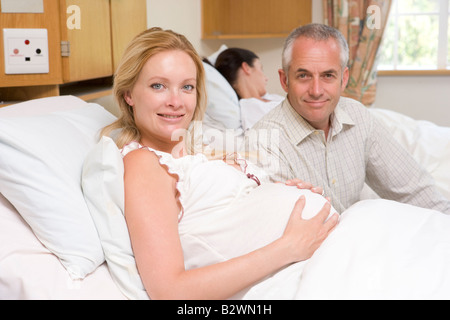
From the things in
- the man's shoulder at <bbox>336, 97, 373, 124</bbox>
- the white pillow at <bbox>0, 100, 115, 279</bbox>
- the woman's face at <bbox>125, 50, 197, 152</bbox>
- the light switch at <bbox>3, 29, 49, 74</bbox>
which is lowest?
the white pillow at <bbox>0, 100, 115, 279</bbox>

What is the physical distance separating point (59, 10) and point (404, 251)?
1.27m

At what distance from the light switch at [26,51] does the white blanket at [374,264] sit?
3.56ft

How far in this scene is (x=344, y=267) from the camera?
3.23 feet

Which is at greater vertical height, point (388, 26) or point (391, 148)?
point (388, 26)

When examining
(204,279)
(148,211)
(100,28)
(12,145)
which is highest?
(100,28)

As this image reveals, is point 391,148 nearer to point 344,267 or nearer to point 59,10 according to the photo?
point 344,267

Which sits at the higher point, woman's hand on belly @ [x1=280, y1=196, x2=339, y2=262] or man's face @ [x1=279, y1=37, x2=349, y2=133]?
man's face @ [x1=279, y1=37, x2=349, y2=133]

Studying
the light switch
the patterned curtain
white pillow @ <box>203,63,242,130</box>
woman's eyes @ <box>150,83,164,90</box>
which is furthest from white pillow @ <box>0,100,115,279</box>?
the patterned curtain

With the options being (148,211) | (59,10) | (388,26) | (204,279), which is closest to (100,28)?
(59,10)

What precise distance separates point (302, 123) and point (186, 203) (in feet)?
2.16

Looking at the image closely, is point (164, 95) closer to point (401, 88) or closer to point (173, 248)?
point (173, 248)

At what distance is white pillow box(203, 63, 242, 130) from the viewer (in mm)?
2570

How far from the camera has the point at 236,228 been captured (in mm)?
1110

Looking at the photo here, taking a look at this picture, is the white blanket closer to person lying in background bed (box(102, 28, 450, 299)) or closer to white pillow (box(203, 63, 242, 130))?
person lying in background bed (box(102, 28, 450, 299))
